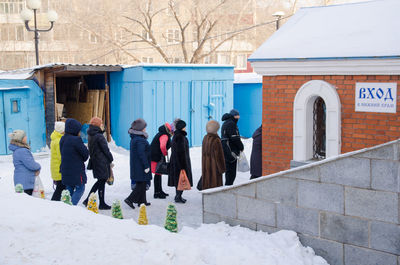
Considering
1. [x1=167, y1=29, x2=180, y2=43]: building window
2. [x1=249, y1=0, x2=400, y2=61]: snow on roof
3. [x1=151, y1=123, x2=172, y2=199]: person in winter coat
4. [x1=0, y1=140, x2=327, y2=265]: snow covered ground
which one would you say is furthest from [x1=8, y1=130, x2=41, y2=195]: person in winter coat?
[x1=167, y1=29, x2=180, y2=43]: building window

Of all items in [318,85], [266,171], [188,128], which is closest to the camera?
[318,85]

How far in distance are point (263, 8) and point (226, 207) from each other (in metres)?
27.5

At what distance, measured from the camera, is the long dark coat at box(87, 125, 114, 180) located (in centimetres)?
779

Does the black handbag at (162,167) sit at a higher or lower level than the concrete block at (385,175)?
lower

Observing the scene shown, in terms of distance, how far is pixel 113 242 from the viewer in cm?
431

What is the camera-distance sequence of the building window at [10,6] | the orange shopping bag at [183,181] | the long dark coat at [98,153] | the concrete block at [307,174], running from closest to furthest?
the concrete block at [307,174]
the long dark coat at [98,153]
the orange shopping bag at [183,181]
the building window at [10,6]

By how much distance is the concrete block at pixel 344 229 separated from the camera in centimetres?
488

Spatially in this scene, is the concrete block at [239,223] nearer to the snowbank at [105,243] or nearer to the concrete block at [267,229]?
the concrete block at [267,229]

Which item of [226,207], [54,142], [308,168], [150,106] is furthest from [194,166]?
[308,168]

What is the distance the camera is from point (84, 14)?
92.0 ft

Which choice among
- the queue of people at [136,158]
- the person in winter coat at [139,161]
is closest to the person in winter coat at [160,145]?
the queue of people at [136,158]

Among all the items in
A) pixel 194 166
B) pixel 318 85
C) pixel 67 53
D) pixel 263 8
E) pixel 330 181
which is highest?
pixel 263 8

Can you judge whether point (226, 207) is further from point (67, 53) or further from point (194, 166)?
point (67, 53)

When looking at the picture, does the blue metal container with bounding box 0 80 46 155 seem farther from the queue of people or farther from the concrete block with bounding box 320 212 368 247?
the concrete block with bounding box 320 212 368 247
